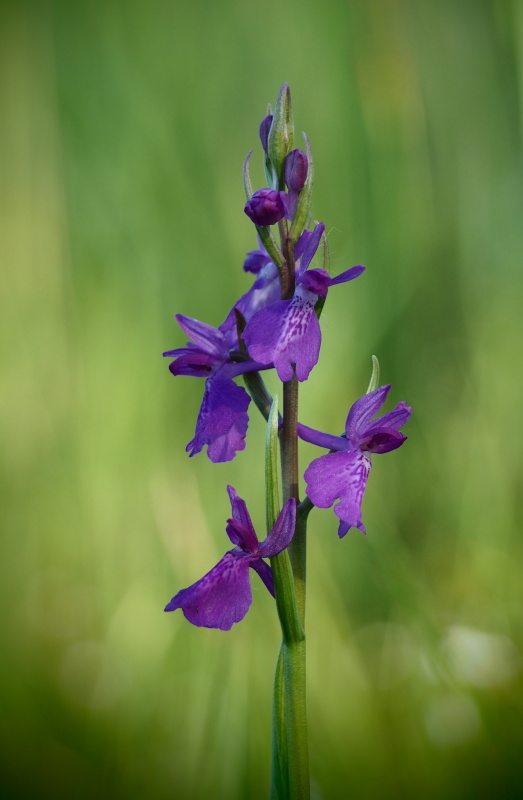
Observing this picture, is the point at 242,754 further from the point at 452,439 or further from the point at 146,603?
the point at 452,439

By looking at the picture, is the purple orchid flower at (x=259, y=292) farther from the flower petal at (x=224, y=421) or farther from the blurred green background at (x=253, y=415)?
the blurred green background at (x=253, y=415)

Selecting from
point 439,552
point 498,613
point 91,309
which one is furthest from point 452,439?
point 91,309

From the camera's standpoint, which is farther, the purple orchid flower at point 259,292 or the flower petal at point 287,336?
the purple orchid flower at point 259,292

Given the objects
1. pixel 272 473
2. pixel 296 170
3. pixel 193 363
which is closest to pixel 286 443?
pixel 272 473

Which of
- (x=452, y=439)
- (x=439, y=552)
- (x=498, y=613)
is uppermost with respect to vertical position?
(x=452, y=439)

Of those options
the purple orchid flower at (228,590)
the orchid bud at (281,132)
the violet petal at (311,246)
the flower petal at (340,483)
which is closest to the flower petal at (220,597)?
the purple orchid flower at (228,590)

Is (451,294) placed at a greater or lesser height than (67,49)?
lesser

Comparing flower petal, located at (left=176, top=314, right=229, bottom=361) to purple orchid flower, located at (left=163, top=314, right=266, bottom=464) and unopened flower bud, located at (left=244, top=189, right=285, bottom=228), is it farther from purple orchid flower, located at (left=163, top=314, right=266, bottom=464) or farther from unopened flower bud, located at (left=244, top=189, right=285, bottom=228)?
unopened flower bud, located at (left=244, top=189, right=285, bottom=228)
